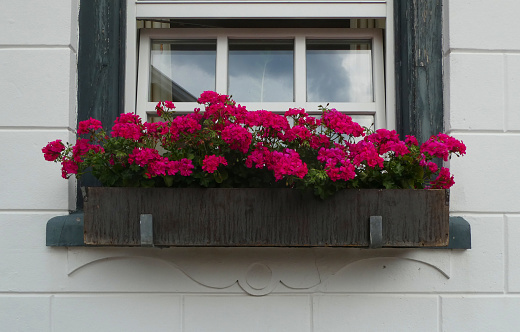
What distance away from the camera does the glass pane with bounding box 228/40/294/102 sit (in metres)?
1.97

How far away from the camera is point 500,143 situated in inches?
68.6

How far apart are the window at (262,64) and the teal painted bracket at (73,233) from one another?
489mm

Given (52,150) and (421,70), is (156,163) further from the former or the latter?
(421,70)

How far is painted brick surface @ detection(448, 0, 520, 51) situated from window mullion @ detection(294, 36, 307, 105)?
0.52m

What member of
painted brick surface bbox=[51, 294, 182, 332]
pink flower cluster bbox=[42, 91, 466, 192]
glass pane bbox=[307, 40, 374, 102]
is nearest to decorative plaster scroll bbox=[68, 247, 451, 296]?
painted brick surface bbox=[51, 294, 182, 332]

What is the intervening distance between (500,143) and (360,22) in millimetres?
666

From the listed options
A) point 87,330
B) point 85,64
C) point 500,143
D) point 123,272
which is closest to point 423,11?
point 500,143

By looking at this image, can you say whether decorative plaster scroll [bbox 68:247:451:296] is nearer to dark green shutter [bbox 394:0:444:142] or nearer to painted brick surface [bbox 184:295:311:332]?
painted brick surface [bbox 184:295:311:332]

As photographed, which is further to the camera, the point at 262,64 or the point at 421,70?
the point at 262,64

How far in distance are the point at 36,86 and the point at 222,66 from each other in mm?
647

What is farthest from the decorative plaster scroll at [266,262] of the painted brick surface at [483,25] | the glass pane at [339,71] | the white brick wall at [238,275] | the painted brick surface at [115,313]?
the painted brick surface at [483,25]

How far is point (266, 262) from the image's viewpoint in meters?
1.72

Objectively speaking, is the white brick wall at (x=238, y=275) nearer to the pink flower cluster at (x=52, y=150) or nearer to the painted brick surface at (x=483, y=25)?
the pink flower cluster at (x=52, y=150)

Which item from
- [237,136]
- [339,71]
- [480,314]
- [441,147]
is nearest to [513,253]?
[480,314]
